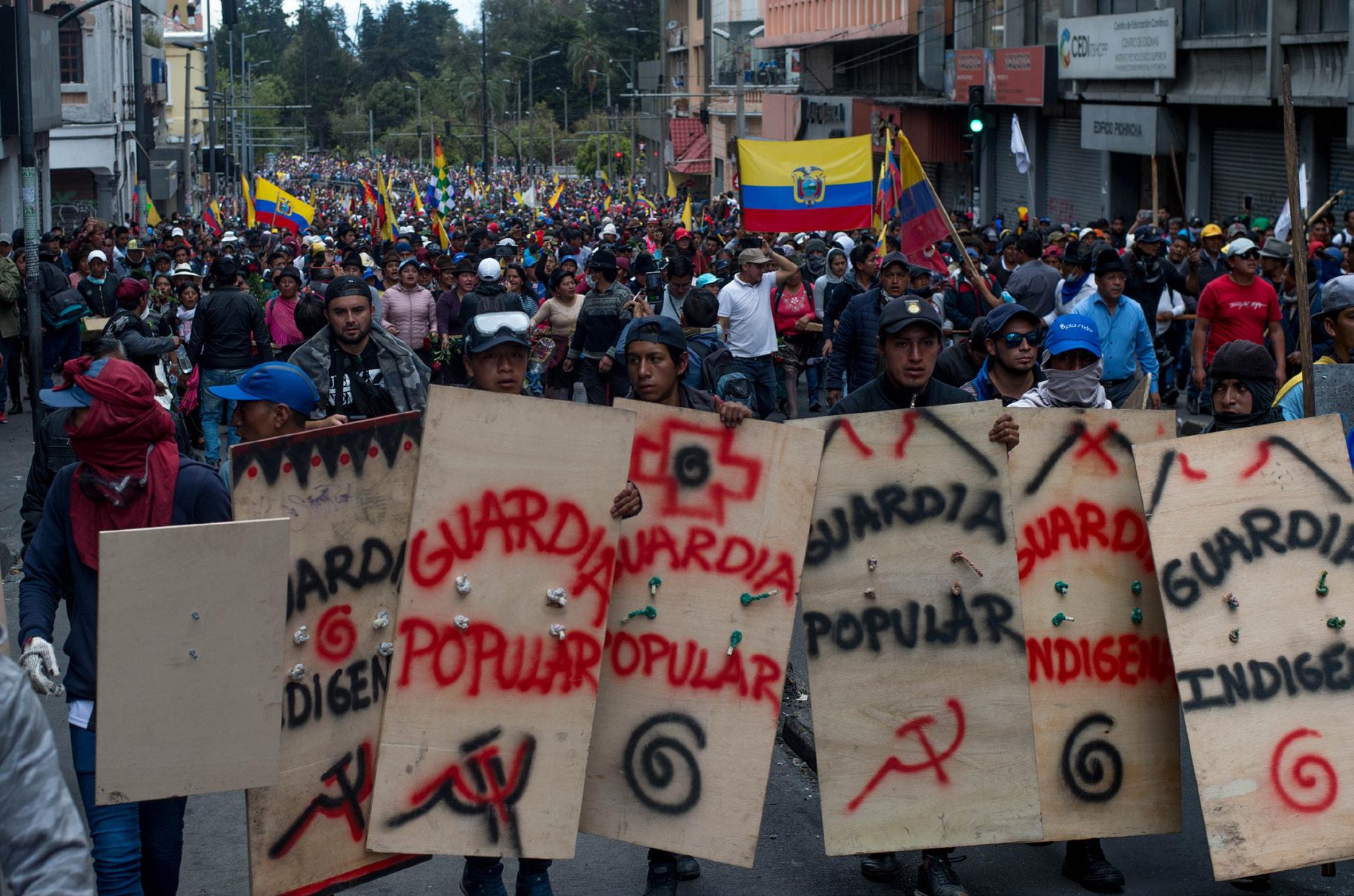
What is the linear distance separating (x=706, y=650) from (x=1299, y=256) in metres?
2.60

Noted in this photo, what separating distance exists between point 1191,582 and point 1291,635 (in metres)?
0.30

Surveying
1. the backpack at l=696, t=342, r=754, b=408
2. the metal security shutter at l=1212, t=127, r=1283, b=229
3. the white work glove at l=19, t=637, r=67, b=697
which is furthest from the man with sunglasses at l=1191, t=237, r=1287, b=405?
the metal security shutter at l=1212, t=127, r=1283, b=229

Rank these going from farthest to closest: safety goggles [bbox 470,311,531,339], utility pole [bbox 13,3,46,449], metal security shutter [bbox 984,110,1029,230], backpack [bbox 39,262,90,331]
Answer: metal security shutter [bbox 984,110,1029,230] < backpack [bbox 39,262,90,331] < utility pole [bbox 13,3,46,449] < safety goggles [bbox 470,311,531,339]

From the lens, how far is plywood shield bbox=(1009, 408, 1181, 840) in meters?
4.79

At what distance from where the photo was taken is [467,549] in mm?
4230

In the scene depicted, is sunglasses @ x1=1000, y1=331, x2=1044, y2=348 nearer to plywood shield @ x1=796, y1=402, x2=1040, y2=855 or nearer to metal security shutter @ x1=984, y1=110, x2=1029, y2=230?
plywood shield @ x1=796, y1=402, x2=1040, y2=855

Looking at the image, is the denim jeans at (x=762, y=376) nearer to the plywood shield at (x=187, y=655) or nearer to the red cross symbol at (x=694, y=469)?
the red cross symbol at (x=694, y=469)

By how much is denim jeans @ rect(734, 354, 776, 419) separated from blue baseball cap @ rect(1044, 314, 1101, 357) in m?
5.25

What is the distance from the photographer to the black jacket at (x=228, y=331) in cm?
1213

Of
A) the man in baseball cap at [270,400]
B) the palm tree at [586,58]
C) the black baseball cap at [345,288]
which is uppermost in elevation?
the palm tree at [586,58]

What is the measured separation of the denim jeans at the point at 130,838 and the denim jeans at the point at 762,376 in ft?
23.7

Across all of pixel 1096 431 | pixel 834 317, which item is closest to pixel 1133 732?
pixel 1096 431

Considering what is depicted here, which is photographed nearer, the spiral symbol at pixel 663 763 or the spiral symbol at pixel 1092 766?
the spiral symbol at pixel 663 763

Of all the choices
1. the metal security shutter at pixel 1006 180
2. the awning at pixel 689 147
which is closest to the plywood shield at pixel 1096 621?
the metal security shutter at pixel 1006 180
